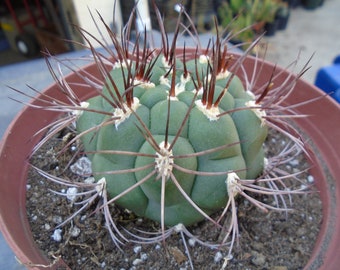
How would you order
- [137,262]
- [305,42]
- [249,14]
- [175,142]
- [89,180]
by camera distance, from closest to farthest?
1. [175,142]
2. [137,262]
3. [89,180]
4. [249,14]
5. [305,42]

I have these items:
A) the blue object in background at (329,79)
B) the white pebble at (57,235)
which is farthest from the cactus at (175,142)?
the blue object in background at (329,79)

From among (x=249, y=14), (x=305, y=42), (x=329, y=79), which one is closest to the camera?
(x=329, y=79)

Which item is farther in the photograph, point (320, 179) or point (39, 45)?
point (39, 45)

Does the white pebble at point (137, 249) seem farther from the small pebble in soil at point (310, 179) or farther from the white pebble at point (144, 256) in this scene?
the small pebble in soil at point (310, 179)

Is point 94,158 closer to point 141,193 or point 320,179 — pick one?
point 141,193

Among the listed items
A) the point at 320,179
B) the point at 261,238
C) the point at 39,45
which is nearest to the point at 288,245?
the point at 261,238

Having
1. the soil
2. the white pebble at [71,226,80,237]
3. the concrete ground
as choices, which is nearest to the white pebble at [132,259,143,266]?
the soil

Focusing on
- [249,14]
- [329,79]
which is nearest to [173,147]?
[329,79]

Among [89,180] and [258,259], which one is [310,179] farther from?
[89,180]
